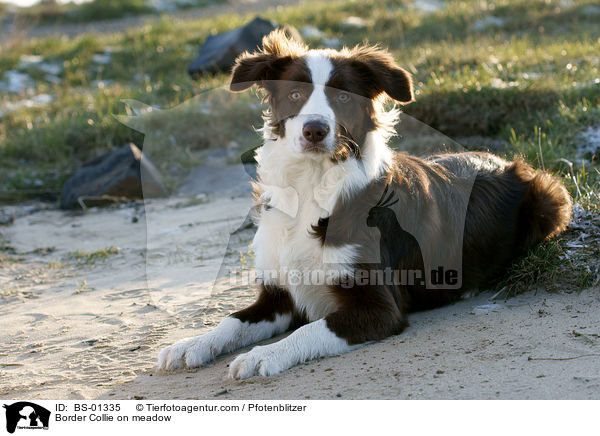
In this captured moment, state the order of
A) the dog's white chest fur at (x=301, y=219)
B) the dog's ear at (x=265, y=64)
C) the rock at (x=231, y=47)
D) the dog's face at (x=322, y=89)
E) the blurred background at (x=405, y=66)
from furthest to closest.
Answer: the rock at (x=231, y=47) < the blurred background at (x=405, y=66) < the dog's ear at (x=265, y=64) < the dog's white chest fur at (x=301, y=219) < the dog's face at (x=322, y=89)

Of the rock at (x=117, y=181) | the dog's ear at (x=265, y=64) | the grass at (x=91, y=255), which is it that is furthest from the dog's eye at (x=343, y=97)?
the rock at (x=117, y=181)

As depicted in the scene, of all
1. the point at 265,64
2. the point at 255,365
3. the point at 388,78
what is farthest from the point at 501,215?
the point at 255,365

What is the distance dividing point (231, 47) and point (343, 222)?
28.6 ft

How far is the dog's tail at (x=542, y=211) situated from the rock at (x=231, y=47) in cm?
790

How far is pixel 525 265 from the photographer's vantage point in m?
4.56

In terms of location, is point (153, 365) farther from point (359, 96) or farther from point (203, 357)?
point (359, 96)

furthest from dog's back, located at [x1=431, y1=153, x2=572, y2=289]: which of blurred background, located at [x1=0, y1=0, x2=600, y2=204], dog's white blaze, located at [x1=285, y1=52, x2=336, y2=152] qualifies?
dog's white blaze, located at [x1=285, y1=52, x2=336, y2=152]

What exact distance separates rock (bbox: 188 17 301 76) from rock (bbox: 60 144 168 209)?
3703mm

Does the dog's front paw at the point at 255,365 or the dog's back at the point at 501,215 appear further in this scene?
the dog's back at the point at 501,215

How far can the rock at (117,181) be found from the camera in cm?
861

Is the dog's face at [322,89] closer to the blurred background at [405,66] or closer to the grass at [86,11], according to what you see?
the blurred background at [405,66]

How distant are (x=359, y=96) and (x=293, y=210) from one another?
83 cm

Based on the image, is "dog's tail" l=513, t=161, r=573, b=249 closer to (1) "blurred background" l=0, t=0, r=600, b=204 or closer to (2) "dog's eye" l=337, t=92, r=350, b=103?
(1) "blurred background" l=0, t=0, r=600, b=204
